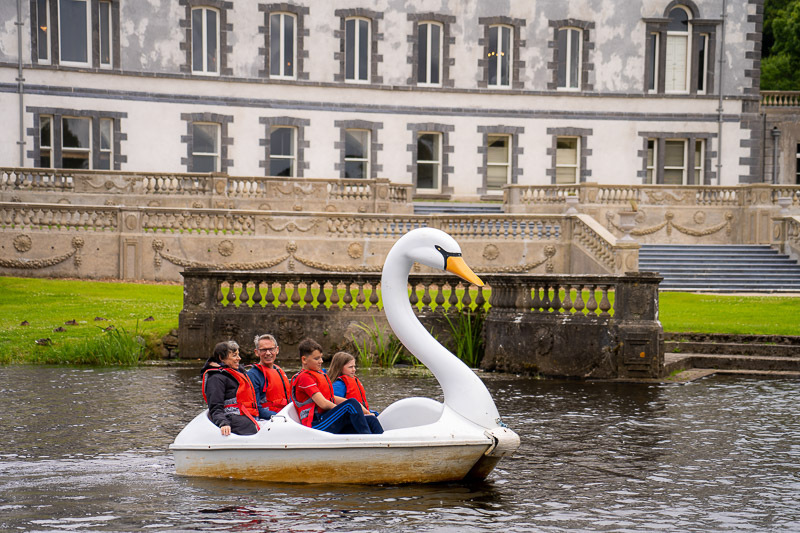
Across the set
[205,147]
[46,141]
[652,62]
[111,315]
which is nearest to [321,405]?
[111,315]

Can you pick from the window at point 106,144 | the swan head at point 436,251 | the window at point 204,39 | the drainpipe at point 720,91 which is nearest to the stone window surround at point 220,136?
the window at point 204,39

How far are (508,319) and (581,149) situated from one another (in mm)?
26321

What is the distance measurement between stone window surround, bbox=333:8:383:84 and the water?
2752cm

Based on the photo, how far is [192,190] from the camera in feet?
111

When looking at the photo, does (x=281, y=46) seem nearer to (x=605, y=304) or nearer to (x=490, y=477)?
(x=605, y=304)

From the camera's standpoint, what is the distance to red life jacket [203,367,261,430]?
1029 centimetres

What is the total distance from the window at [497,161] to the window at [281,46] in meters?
8.33

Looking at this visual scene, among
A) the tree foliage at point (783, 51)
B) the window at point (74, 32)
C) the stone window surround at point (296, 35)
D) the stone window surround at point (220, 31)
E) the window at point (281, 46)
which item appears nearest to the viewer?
the window at point (74, 32)

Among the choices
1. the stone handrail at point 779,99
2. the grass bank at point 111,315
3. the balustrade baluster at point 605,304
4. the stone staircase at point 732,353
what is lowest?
the stone staircase at point 732,353

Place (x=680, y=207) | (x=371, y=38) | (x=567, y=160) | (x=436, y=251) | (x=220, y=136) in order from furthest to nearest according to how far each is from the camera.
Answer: (x=567, y=160)
(x=371, y=38)
(x=220, y=136)
(x=680, y=207)
(x=436, y=251)

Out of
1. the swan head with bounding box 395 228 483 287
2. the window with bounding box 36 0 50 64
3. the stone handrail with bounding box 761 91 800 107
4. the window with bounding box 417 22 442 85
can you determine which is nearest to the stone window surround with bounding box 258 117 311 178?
the window with bounding box 417 22 442 85

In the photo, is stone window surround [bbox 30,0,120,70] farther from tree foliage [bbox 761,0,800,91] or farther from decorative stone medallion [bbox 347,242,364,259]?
tree foliage [bbox 761,0,800,91]

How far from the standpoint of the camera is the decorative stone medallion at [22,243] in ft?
88.4

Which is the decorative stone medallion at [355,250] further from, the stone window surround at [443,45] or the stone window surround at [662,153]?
the stone window surround at [662,153]
